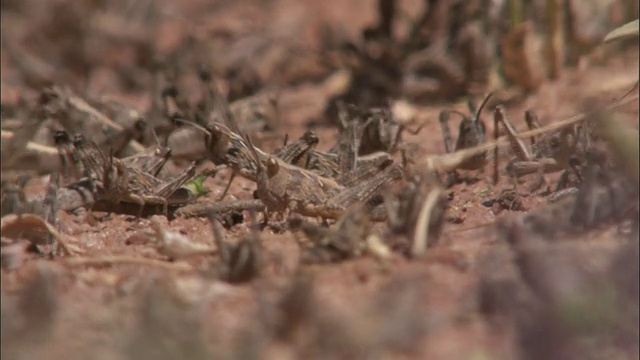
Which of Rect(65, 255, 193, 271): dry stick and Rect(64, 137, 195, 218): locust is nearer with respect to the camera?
Rect(65, 255, 193, 271): dry stick

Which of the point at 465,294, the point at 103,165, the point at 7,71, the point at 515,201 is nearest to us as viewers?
the point at 465,294

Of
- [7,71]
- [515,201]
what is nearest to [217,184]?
[515,201]

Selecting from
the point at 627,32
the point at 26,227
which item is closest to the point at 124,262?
the point at 26,227

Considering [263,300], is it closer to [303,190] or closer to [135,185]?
[303,190]

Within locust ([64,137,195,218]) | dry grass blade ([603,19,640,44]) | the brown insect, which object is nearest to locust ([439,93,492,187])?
dry grass blade ([603,19,640,44])

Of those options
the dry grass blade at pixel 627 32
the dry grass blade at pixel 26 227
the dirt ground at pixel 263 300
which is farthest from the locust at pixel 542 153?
the dry grass blade at pixel 26 227

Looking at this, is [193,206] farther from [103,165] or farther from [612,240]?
[612,240]

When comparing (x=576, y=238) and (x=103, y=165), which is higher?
(x=103, y=165)

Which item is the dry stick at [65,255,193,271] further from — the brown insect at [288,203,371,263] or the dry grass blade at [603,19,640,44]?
the dry grass blade at [603,19,640,44]

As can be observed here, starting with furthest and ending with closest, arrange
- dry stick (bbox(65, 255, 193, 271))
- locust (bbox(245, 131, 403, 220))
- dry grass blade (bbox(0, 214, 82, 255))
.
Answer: locust (bbox(245, 131, 403, 220)) < dry grass blade (bbox(0, 214, 82, 255)) < dry stick (bbox(65, 255, 193, 271))
